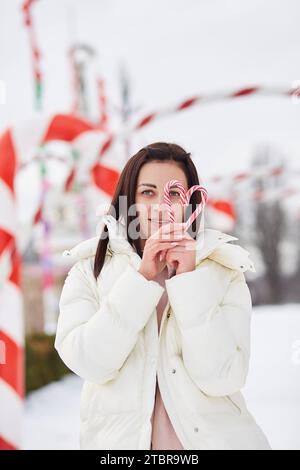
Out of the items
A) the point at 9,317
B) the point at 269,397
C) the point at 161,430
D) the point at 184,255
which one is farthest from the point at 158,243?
the point at 269,397

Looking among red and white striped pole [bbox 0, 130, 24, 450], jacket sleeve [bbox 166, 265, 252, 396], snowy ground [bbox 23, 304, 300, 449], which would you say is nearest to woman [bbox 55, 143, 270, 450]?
jacket sleeve [bbox 166, 265, 252, 396]

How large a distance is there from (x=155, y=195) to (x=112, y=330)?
0.84 ft

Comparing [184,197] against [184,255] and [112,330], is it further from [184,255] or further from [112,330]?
[112,330]

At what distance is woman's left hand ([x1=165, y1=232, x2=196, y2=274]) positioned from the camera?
0.97 metres

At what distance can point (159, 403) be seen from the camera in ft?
3.31

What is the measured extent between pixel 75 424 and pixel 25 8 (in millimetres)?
2033

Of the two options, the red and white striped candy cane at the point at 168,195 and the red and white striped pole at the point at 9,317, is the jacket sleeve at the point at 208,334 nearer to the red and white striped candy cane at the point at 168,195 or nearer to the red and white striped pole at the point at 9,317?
the red and white striped candy cane at the point at 168,195

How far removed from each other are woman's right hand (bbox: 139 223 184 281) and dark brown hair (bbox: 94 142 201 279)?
10cm

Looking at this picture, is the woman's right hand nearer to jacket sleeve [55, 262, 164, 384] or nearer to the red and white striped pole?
jacket sleeve [55, 262, 164, 384]

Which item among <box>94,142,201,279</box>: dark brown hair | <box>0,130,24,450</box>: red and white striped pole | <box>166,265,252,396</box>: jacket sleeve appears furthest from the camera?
<box>0,130,24,450</box>: red and white striped pole

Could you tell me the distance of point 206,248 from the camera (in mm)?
1041

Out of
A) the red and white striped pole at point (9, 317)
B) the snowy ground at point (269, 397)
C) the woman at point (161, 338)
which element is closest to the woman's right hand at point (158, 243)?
the woman at point (161, 338)

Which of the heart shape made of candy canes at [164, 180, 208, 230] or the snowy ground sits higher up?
the heart shape made of candy canes at [164, 180, 208, 230]
